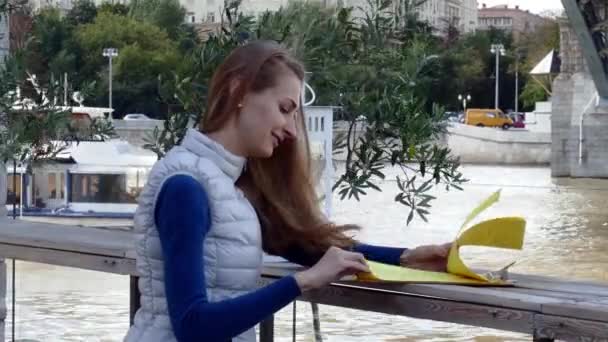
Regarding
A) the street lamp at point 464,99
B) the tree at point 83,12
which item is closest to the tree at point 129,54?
the tree at point 83,12

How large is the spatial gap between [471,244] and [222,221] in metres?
0.47

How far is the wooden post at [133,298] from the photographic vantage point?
290cm

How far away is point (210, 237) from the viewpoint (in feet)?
6.77

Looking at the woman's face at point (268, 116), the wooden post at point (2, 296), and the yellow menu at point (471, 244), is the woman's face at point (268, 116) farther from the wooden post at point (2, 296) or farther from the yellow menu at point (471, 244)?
the wooden post at point (2, 296)

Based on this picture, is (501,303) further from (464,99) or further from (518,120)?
(464,99)

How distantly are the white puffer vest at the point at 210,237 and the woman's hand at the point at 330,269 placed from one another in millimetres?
100

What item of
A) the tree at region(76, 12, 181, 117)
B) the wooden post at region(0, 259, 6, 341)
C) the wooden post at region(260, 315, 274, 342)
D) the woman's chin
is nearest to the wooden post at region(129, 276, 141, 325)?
the wooden post at region(260, 315, 274, 342)

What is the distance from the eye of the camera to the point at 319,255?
7.95ft

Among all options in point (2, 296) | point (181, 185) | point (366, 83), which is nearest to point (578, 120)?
point (366, 83)

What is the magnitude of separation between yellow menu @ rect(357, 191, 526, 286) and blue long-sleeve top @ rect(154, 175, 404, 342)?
29 centimetres

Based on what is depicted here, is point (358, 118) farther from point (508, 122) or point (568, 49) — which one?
point (508, 122)

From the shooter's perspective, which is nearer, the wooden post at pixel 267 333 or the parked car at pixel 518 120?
the wooden post at pixel 267 333

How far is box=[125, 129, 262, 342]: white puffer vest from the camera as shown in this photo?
2070 mm

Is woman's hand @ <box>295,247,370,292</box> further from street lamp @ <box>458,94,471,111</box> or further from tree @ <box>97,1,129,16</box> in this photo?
street lamp @ <box>458,94,471,111</box>
